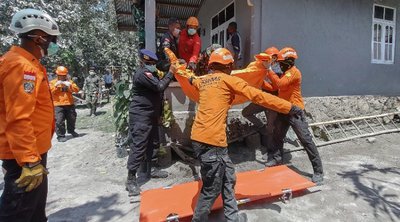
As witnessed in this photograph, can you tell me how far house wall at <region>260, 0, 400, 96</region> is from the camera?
259 inches

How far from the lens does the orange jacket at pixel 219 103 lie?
2844 millimetres

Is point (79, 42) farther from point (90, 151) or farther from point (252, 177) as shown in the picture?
point (252, 177)

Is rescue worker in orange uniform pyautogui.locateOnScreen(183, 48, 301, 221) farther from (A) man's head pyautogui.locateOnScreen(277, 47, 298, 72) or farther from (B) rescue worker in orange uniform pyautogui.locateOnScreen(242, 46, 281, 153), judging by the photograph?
(B) rescue worker in orange uniform pyautogui.locateOnScreen(242, 46, 281, 153)

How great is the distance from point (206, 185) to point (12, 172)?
164cm

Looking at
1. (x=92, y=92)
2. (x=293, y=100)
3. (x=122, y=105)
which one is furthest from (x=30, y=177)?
(x=92, y=92)

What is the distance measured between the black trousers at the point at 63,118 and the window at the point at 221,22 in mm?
4656

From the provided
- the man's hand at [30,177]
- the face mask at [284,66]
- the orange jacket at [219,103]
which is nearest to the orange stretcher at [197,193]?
the orange jacket at [219,103]

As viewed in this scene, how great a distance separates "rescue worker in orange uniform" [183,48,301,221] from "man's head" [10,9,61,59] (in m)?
1.49

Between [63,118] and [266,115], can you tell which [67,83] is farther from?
[266,115]

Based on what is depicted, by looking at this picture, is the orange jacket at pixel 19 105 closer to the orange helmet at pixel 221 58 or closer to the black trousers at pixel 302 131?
the orange helmet at pixel 221 58

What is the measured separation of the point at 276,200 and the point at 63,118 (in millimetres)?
6120

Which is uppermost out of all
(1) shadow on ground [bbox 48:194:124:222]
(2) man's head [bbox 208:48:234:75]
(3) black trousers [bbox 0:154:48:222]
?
(2) man's head [bbox 208:48:234:75]

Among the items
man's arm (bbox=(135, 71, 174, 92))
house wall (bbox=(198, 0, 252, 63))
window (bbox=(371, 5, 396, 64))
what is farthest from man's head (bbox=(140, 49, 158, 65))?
window (bbox=(371, 5, 396, 64))

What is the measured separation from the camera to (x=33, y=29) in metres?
2.24
